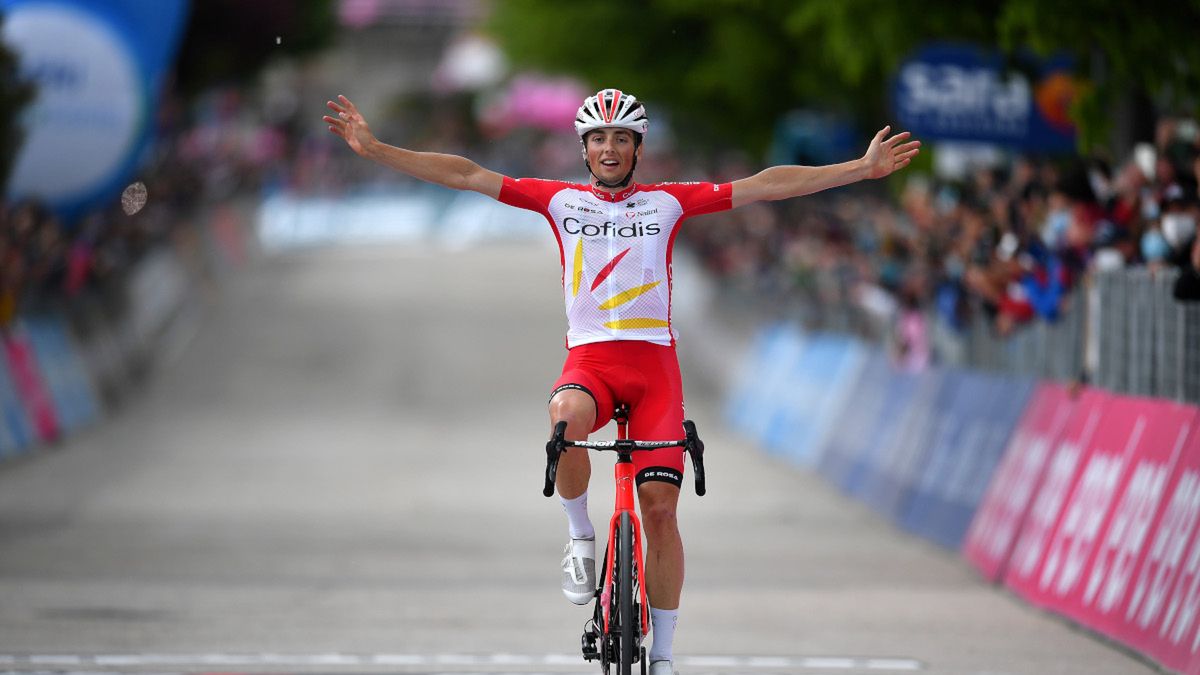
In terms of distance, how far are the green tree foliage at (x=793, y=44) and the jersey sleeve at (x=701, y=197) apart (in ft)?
18.9

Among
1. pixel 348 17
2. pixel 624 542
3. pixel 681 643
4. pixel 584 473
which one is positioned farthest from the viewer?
pixel 348 17

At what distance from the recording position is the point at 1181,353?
1159 cm

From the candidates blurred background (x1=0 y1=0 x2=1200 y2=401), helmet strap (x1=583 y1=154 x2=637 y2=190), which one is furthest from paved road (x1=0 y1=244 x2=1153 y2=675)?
helmet strap (x1=583 y1=154 x2=637 y2=190)

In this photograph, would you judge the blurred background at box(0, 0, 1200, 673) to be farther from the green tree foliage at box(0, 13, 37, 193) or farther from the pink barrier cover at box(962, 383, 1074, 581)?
the pink barrier cover at box(962, 383, 1074, 581)

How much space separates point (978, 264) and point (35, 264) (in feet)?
42.2

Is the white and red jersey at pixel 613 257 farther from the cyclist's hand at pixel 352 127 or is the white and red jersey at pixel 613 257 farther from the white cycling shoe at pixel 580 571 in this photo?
the white cycling shoe at pixel 580 571

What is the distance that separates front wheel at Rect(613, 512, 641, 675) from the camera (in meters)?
8.20

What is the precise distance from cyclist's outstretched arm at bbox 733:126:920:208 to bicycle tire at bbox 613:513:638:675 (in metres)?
1.56

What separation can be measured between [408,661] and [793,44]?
2007 cm

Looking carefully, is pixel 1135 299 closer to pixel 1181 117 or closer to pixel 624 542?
pixel 1181 117

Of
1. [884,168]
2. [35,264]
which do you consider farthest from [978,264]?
[35,264]

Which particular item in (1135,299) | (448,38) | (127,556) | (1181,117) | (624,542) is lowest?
(127,556)

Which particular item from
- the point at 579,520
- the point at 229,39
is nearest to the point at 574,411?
the point at 579,520

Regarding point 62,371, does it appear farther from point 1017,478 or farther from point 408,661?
point 408,661
